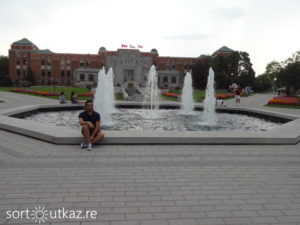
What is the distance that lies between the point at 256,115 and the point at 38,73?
7080cm

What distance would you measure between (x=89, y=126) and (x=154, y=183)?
121 inches

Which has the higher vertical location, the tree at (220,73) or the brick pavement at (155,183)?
the tree at (220,73)

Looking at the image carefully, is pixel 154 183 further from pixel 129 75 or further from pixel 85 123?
pixel 129 75

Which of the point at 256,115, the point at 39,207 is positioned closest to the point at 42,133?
the point at 39,207

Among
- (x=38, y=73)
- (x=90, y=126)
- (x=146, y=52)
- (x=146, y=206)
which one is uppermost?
(x=146, y=52)

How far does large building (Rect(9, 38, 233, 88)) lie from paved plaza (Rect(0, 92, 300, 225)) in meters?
61.1

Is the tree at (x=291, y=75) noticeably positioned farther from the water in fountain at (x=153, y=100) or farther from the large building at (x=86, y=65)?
the large building at (x=86, y=65)

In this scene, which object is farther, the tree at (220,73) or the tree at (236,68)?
the tree at (236,68)

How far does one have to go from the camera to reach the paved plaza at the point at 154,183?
11.9 ft

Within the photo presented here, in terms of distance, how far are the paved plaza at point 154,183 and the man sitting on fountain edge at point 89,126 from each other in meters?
0.30

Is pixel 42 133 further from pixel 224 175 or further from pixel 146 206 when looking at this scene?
pixel 224 175

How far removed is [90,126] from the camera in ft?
22.9

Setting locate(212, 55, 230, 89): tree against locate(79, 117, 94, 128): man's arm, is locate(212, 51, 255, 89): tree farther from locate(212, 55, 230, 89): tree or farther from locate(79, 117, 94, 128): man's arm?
locate(79, 117, 94, 128): man's arm

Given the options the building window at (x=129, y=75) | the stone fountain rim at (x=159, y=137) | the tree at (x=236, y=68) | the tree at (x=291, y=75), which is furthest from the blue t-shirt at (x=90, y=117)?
the building window at (x=129, y=75)
